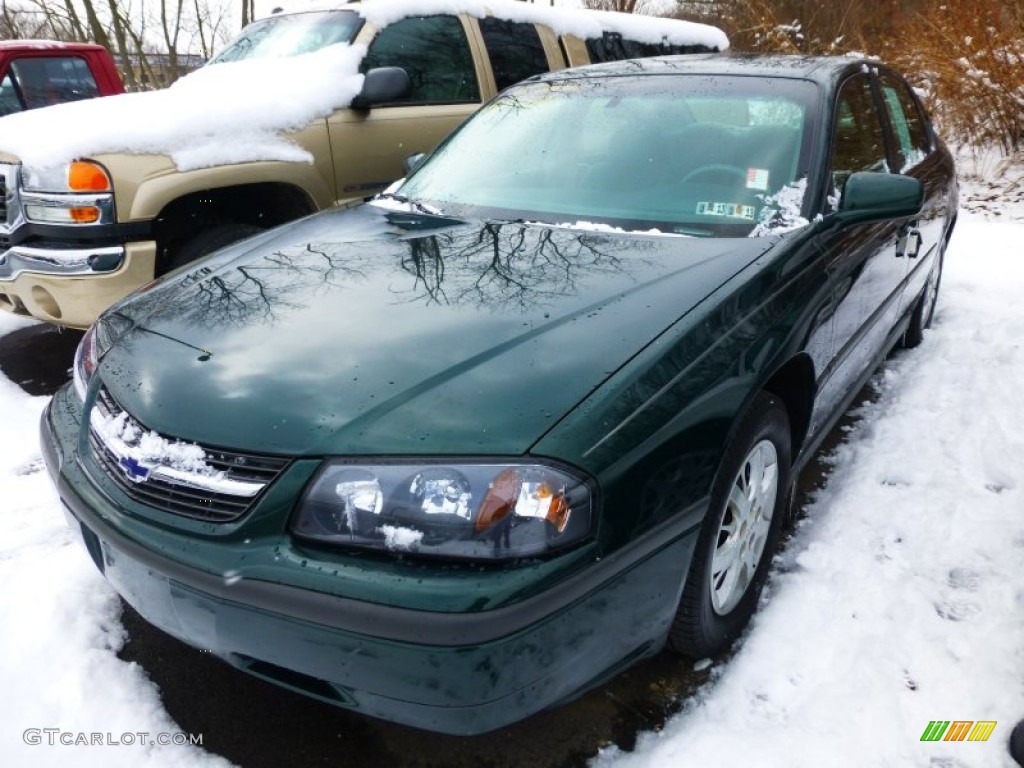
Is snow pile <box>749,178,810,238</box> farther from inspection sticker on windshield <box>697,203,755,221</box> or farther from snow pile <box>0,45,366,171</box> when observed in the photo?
snow pile <box>0,45,366,171</box>

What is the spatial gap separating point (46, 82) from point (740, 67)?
729 cm

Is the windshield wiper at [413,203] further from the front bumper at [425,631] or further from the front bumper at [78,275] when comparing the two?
the front bumper at [425,631]

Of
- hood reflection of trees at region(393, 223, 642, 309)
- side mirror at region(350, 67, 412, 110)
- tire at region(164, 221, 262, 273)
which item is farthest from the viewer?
side mirror at region(350, 67, 412, 110)

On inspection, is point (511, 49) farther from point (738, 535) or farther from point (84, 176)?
point (738, 535)

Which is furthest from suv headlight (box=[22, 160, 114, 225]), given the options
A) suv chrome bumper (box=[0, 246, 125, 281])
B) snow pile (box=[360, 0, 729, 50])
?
snow pile (box=[360, 0, 729, 50])

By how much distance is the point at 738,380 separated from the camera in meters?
1.84

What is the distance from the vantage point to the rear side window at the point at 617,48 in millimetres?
5945

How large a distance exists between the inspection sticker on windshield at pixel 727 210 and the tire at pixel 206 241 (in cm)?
240

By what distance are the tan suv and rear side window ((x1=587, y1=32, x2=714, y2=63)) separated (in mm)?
336

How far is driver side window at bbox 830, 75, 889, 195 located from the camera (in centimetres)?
270

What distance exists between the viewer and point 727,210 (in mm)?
2424

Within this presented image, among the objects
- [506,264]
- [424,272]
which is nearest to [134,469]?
[424,272]

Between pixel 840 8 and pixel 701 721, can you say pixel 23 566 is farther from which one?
pixel 840 8

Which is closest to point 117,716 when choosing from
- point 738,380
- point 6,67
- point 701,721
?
point 701,721
